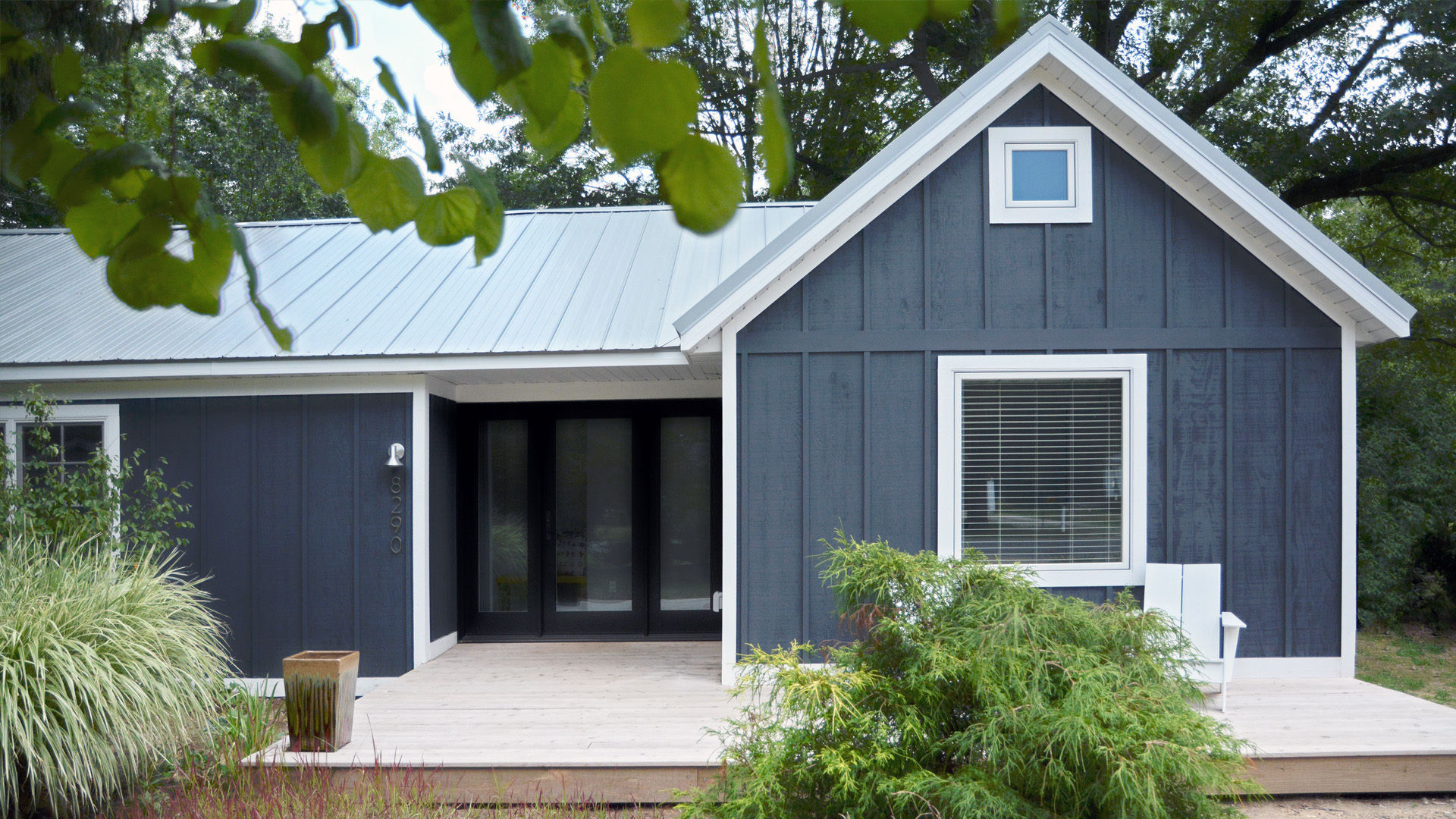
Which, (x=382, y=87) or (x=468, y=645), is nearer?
(x=382, y=87)

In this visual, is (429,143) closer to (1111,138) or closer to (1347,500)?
(1111,138)

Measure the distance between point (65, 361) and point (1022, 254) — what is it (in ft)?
21.1

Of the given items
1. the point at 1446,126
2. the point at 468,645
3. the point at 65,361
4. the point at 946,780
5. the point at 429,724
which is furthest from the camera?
the point at 1446,126

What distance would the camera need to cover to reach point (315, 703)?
507 centimetres

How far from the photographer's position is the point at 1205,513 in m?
6.34

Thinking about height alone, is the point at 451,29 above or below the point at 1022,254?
below

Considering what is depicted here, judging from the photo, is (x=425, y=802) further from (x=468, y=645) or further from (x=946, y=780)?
(x=468, y=645)

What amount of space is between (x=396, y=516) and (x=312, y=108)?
6.60 meters

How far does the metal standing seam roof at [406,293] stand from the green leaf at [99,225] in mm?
5325

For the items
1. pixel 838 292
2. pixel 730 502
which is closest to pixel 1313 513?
pixel 838 292

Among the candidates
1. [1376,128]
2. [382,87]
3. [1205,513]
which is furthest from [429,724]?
[1376,128]

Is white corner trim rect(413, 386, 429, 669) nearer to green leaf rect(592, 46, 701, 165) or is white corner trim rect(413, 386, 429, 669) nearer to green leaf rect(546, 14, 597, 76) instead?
green leaf rect(546, 14, 597, 76)

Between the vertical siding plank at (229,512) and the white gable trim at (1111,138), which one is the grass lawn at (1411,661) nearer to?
the white gable trim at (1111,138)

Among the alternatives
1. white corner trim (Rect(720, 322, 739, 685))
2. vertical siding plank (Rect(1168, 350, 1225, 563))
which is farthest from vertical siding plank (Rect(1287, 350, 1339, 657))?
white corner trim (Rect(720, 322, 739, 685))
